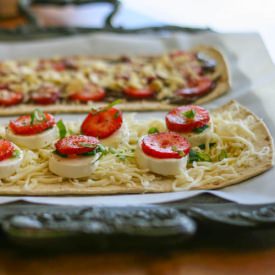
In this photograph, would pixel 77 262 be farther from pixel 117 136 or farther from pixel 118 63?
pixel 118 63

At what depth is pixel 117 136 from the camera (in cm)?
285

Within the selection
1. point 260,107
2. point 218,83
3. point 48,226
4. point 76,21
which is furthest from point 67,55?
point 48,226

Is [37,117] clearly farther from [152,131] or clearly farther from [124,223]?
[124,223]

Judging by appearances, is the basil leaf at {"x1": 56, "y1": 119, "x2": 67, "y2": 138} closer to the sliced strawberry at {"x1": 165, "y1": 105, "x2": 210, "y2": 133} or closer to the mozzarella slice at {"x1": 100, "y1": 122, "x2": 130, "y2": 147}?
the mozzarella slice at {"x1": 100, "y1": 122, "x2": 130, "y2": 147}

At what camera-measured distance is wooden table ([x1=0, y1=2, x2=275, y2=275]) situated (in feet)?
6.93

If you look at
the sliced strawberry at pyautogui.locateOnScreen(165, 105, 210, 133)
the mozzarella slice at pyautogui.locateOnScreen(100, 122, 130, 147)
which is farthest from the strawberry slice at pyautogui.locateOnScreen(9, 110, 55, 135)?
the sliced strawberry at pyautogui.locateOnScreen(165, 105, 210, 133)

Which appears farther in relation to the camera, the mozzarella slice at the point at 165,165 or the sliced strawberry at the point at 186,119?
the sliced strawberry at the point at 186,119

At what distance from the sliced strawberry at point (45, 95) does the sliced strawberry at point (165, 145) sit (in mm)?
1011

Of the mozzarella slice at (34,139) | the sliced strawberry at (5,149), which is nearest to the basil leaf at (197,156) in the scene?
the mozzarella slice at (34,139)

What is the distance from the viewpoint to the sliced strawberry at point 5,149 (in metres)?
2.62

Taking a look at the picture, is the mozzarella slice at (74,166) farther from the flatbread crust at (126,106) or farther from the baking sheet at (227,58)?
the flatbread crust at (126,106)

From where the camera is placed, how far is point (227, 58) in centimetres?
405

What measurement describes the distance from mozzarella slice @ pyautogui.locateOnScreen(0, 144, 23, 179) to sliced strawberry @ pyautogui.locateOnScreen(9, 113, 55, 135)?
8.3 inches

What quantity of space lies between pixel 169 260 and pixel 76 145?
2.25ft
